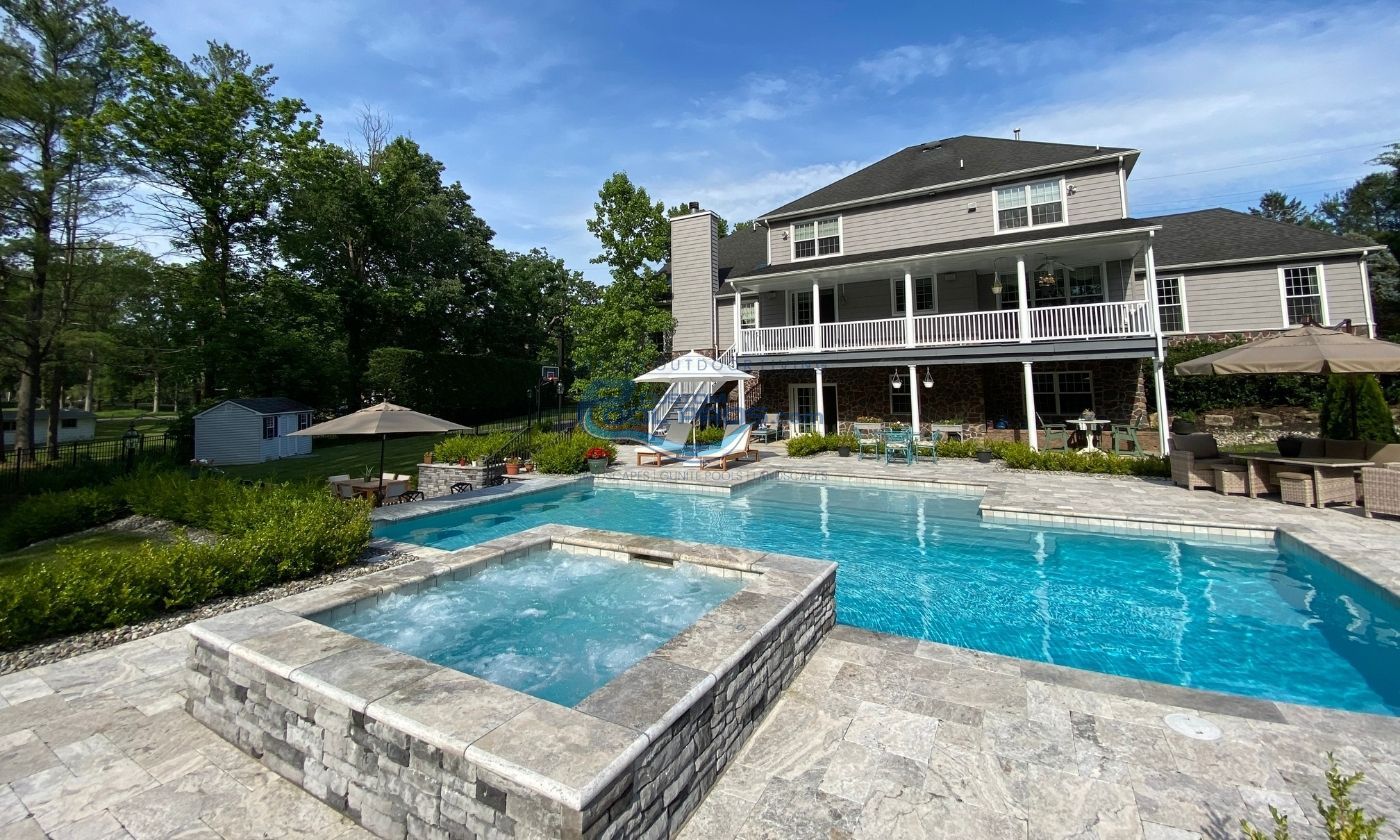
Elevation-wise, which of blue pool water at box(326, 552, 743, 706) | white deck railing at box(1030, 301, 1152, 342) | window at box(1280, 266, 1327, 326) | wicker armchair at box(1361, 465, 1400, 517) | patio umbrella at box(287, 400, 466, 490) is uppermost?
window at box(1280, 266, 1327, 326)

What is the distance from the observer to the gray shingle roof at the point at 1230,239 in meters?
15.9

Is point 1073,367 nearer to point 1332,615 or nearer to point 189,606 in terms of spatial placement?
point 1332,615

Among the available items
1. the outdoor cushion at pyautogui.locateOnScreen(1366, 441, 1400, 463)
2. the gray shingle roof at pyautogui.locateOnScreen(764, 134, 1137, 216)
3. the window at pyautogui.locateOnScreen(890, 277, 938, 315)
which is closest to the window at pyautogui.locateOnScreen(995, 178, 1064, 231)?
the gray shingle roof at pyautogui.locateOnScreen(764, 134, 1137, 216)

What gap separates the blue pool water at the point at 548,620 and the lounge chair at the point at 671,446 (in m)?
8.77

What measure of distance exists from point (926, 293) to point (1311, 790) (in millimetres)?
16647

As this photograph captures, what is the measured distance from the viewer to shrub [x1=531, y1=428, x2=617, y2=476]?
13.7 m

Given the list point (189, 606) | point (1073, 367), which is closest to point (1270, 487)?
point (1073, 367)

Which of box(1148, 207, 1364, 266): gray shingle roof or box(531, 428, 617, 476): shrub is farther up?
box(1148, 207, 1364, 266): gray shingle roof

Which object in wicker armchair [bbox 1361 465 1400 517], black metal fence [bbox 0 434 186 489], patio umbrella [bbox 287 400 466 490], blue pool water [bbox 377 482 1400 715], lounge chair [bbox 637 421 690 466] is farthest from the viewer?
lounge chair [bbox 637 421 690 466]

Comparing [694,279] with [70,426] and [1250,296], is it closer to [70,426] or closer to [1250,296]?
[1250,296]

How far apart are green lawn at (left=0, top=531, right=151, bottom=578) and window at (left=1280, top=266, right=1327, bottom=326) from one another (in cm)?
2715

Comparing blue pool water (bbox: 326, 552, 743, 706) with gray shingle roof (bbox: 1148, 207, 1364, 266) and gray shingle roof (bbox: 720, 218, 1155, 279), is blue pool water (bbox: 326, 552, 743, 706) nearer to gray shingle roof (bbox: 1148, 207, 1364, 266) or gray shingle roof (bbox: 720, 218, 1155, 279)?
gray shingle roof (bbox: 720, 218, 1155, 279)

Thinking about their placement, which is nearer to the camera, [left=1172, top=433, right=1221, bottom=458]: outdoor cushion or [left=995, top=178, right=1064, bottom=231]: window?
[left=1172, top=433, right=1221, bottom=458]: outdoor cushion

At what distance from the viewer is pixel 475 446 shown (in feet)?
43.7
